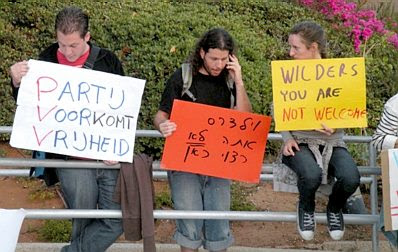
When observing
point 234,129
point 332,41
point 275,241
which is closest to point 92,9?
point 332,41

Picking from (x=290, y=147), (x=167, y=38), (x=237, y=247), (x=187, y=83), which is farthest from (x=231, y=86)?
(x=167, y=38)

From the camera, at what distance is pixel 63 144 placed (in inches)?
164

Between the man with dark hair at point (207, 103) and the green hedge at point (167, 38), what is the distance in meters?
2.07

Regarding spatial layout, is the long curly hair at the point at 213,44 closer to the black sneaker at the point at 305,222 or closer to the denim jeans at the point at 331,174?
the denim jeans at the point at 331,174

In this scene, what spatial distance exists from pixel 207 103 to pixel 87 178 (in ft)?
2.62


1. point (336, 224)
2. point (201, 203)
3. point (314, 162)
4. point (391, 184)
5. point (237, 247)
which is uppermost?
point (314, 162)

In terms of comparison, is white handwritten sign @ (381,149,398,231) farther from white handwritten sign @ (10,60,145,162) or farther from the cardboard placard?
white handwritten sign @ (10,60,145,162)

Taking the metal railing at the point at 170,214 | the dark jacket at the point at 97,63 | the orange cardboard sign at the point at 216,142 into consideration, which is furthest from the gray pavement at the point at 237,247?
the orange cardboard sign at the point at 216,142

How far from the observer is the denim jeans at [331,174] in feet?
13.5

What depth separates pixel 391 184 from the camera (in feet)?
13.2

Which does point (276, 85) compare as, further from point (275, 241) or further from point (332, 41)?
point (332, 41)

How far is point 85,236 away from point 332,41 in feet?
13.9

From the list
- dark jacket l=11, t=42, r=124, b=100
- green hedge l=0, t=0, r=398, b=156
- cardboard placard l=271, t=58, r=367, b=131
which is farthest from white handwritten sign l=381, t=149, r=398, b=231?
green hedge l=0, t=0, r=398, b=156

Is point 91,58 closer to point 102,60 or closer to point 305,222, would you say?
point 102,60
